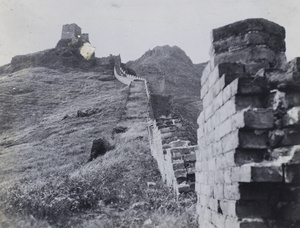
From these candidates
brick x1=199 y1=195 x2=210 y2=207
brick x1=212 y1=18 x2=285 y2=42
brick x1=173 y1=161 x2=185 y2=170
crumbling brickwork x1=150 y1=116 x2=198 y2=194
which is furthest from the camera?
brick x1=173 y1=161 x2=185 y2=170

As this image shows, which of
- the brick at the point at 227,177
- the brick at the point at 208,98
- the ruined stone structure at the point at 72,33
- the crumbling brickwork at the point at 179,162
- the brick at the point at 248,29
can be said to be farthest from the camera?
the ruined stone structure at the point at 72,33

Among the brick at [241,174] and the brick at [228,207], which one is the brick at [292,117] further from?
the brick at [228,207]

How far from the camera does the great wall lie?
2538 millimetres

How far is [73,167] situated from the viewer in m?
11.6

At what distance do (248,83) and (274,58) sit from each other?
0.75 meters

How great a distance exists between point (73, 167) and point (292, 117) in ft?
33.1

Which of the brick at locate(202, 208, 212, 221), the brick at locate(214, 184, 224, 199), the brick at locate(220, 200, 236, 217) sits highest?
the brick at locate(214, 184, 224, 199)

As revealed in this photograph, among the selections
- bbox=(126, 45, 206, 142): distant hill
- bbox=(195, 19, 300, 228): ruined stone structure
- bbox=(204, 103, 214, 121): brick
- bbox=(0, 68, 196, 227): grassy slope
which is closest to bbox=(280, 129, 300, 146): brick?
bbox=(195, 19, 300, 228): ruined stone structure

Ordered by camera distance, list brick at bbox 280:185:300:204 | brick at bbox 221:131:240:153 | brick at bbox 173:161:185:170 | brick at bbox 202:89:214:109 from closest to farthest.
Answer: brick at bbox 280:185:300:204, brick at bbox 221:131:240:153, brick at bbox 202:89:214:109, brick at bbox 173:161:185:170

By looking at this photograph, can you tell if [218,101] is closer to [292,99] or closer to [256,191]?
[292,99]

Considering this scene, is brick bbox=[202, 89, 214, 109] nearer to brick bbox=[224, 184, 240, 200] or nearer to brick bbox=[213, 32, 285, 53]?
brick bbox=[213, 32, 285, 53]

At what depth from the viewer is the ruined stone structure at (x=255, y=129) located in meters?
2.53

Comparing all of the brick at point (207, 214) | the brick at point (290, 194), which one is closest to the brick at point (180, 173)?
the brick at point (207, 214)

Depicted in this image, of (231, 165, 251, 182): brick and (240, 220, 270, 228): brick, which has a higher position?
(231, 165, 251, 182): brick
